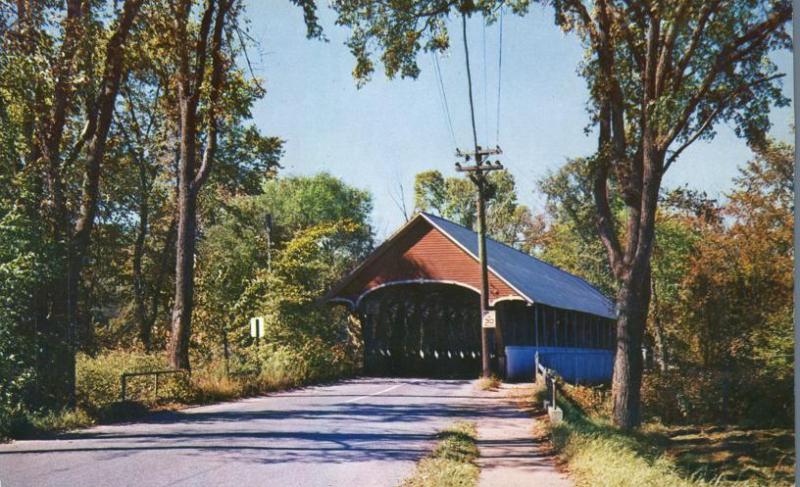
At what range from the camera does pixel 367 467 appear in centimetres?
1012

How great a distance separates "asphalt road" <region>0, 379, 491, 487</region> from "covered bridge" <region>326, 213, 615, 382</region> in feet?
43.4

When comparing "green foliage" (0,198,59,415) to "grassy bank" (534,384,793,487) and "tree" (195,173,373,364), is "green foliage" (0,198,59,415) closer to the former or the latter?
"grassy bank" (534,384,793,487)

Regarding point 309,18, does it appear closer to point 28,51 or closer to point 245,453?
point 28,51

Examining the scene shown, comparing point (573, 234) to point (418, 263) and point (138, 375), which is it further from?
point (138, 375)

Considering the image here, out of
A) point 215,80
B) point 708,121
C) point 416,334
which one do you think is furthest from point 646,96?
point 416,334

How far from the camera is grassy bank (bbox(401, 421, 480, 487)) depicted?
8.89m

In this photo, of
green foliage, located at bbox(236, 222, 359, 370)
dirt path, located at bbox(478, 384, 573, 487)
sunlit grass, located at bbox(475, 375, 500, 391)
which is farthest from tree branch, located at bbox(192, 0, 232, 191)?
sunlit grass, located at bbox(475, 375, 500, 391)

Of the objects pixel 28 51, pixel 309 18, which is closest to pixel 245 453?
pixel 28 51

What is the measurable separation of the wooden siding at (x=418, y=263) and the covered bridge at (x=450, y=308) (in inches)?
1.7

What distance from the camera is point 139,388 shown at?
17766 mm

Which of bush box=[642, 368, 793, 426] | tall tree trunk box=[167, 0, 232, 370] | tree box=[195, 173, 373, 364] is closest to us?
tall tree trunk box=[167, 0, 232, 370]

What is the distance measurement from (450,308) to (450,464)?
97.1ft

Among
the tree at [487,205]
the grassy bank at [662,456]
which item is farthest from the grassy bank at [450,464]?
the tree at [487,205]

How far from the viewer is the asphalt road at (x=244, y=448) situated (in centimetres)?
898
